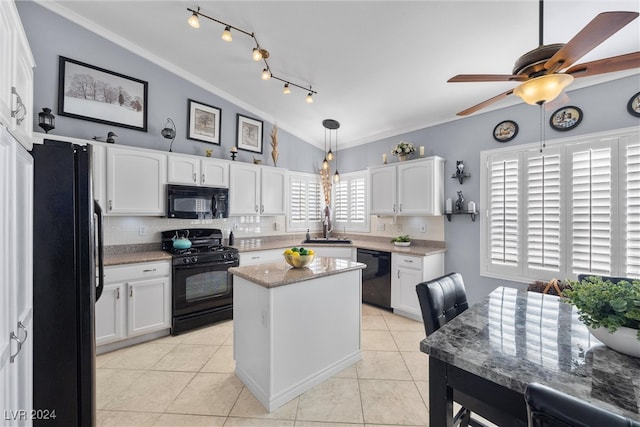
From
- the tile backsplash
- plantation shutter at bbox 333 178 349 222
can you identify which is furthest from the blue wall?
plantation shutter at bbox 333 178 349 222

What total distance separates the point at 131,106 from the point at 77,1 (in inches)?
41.1

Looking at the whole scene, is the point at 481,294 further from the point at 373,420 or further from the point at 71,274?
the point at 71,274

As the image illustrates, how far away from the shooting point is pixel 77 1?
107 inches

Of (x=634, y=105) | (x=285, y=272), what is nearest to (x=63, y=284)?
(x=285, y=272)

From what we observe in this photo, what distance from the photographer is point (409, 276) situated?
3.52 m

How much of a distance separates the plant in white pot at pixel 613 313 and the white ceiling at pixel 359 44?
2049mm

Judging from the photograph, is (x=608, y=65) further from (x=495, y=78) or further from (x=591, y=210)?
(x=591, y=210)

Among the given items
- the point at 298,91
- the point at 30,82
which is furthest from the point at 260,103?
the point at 30,82

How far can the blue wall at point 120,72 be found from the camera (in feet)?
8.98

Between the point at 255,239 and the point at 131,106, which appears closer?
the point at 131,106

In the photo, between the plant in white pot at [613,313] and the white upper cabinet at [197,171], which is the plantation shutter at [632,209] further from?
the white upper cabinet at [197,171]

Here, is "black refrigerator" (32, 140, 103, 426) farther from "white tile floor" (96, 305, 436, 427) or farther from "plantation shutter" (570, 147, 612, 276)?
"plantation shutter" (570, 147, 612, 276)

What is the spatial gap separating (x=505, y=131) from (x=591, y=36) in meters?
2.46

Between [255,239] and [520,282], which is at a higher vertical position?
[255,239]
